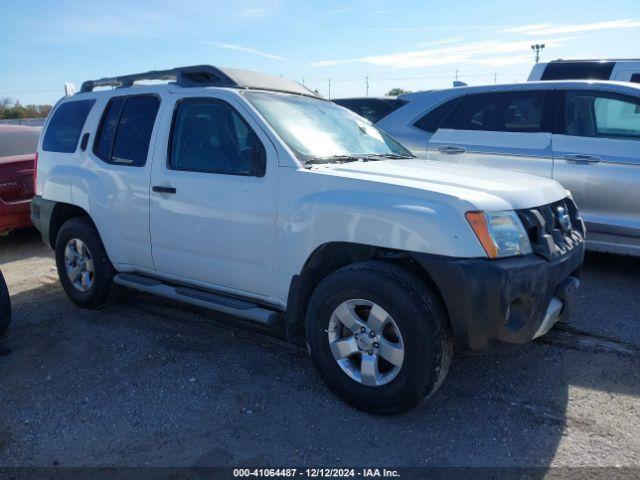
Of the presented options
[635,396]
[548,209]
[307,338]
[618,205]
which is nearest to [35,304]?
[307,338]

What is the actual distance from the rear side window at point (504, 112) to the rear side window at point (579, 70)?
8.91 ft

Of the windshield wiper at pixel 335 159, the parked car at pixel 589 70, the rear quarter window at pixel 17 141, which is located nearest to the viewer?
the windshield wiper at pixel 335 159

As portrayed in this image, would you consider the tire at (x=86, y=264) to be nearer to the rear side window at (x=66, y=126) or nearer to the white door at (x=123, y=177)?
the white door at (x=123, y=177)

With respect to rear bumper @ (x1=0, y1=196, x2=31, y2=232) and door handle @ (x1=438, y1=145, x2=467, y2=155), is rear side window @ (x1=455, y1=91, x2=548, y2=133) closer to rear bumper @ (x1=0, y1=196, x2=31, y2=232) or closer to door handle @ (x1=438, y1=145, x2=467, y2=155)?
door handle @ (x1=438, y1=145, x2=467, y2=155)

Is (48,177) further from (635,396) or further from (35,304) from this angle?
(635,396)

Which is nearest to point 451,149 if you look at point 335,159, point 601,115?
point 601,115

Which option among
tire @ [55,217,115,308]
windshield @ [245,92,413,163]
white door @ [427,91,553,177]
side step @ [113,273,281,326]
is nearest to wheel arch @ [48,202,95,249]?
tire @ [55,217,115,308]

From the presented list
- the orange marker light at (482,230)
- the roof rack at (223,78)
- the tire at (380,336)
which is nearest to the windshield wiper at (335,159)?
the tire at (380,336)

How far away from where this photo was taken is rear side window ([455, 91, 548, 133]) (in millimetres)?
5961

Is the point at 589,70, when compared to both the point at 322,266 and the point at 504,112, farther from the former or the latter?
the point at 322,266

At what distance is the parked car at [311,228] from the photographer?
2.97 metres

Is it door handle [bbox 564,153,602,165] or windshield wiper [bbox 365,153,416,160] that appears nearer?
windshield wiper [bbox 365,153,416,160]

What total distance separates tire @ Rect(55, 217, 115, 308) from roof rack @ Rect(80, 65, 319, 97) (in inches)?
54.7

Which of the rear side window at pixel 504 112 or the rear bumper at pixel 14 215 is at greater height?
the rear side window at pixel 504 112
